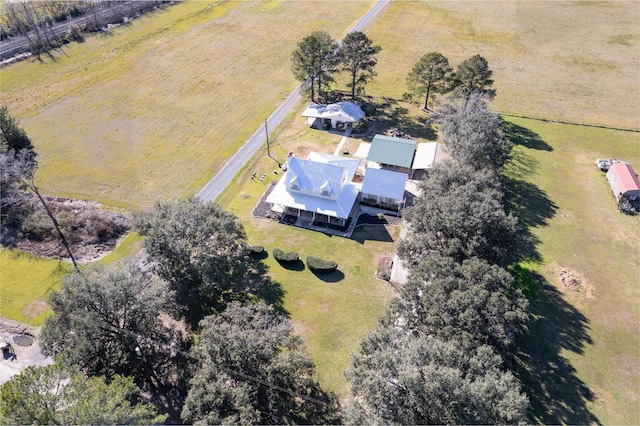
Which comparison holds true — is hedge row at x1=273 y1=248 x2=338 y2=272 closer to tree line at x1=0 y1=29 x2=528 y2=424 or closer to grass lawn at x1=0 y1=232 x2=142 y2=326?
tree line at x1=0 y1=29 x2=528 y2=424

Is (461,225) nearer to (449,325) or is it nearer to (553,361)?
(449,325)

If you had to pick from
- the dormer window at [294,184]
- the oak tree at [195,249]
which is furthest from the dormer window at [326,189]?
the oak tree at [195,249]

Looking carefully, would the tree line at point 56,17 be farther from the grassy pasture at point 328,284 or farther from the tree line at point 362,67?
the grassy pasture at point 328,284

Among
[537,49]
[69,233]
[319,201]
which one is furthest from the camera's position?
[537,49]

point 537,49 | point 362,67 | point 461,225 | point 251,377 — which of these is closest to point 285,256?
point 251,377

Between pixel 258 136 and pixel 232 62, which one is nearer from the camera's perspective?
pixel 258 136

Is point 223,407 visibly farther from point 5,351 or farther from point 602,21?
point 602,21

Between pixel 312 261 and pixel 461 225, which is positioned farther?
pixel 312 261

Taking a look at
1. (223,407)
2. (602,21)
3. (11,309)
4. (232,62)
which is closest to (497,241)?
(223,407)
